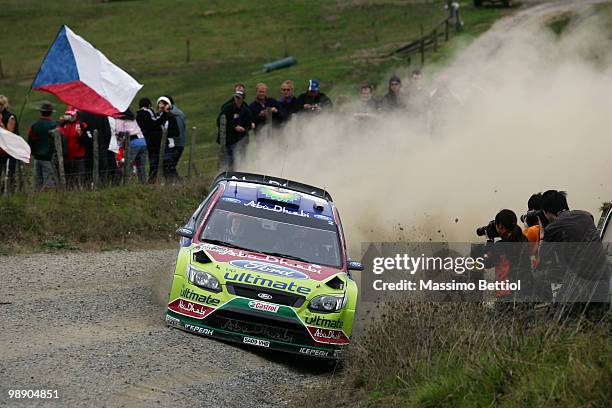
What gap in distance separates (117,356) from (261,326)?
162 centimetres

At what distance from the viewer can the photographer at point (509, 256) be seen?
1042 cm

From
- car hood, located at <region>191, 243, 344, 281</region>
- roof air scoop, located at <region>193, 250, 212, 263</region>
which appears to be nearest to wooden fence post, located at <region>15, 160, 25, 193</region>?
car hood, located at <region>191, 243, 344, 281</region>

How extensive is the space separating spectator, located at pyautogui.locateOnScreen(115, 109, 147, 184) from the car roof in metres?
6.16

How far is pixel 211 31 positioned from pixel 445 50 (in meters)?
23.0

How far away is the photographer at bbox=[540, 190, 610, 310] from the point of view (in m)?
9.59

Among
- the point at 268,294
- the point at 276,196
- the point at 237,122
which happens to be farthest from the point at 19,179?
the point at 268,294

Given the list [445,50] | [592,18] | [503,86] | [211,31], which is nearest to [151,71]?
[211,31]

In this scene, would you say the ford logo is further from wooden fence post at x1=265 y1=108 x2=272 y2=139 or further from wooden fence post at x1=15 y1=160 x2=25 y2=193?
wooden fence post at x1=265 y1=108 x2=272 y2=139

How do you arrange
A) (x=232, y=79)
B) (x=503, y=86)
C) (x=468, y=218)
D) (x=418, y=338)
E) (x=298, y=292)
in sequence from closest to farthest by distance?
(x=418, y=338), (x=298, y=292), (x=468, y=218), (x=503, y=86), (x=232, y=79)

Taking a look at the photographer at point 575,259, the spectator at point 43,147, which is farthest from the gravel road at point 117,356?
the spectator at point 43,147

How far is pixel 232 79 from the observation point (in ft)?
→ 154

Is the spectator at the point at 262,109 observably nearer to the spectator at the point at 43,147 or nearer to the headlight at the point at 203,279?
the spectator at the point at 43,147

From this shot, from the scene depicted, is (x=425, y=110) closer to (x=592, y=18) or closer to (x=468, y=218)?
(x=468, y=218)

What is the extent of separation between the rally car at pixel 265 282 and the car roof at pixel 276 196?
26 cm
